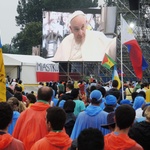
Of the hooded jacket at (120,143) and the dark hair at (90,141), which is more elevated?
the dark hair at (90,141)

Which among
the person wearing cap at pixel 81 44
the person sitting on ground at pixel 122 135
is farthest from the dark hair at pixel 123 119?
the person wearing cap at pixel 81 44

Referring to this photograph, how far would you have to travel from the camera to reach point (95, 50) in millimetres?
39250

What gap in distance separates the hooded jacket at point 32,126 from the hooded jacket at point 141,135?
52.6 inches

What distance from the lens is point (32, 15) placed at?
7794 centimetres

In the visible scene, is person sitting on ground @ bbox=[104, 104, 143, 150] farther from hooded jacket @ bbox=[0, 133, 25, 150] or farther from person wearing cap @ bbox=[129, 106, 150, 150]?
hooded jacket @ bbox=[0, 133, 25, 150]

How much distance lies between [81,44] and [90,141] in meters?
37.4

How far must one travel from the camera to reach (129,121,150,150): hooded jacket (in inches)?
175

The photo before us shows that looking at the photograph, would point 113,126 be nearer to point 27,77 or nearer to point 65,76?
point 27,77

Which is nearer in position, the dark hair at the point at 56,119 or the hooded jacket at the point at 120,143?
the hooded jacket at the point at 120,143

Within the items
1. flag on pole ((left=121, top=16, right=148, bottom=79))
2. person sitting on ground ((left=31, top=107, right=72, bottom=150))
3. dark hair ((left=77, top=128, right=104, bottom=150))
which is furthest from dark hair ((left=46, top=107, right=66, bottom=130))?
flag on pole ((left=121, top=16, right=148, bottom=79))

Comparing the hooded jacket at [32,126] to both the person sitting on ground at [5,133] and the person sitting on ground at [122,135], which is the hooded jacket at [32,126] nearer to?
the person sitting on ground at [5,133]

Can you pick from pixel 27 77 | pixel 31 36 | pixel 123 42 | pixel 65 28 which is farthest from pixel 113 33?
pixel 123 42

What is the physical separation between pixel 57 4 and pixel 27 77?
43.7m

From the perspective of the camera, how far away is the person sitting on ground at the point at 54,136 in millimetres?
4016
